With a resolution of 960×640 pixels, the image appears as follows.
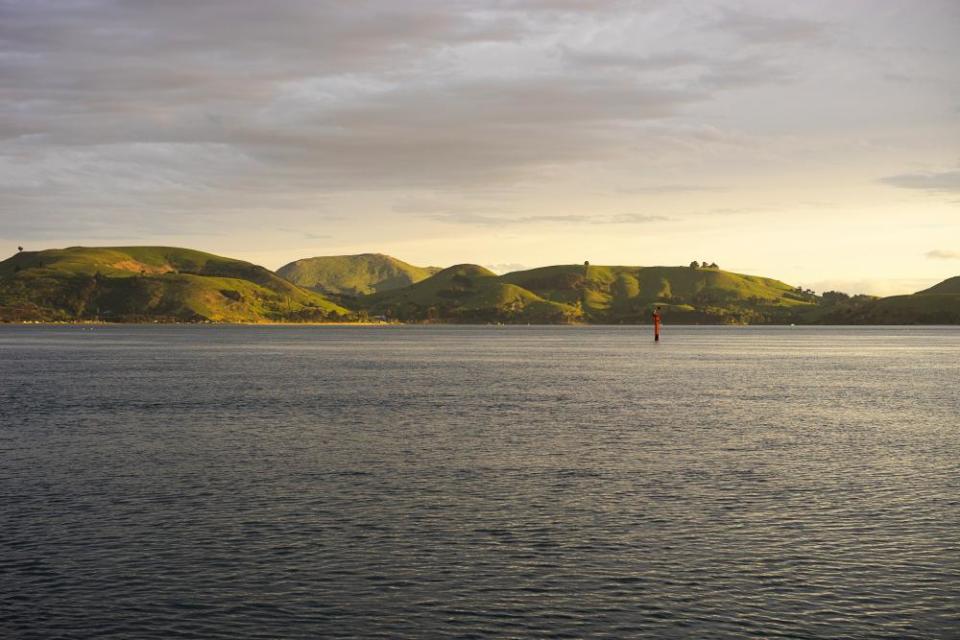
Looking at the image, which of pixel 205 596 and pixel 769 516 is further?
pixel 769 516

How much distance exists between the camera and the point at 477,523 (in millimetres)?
34500

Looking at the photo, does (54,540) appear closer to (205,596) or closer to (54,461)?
(205,596)

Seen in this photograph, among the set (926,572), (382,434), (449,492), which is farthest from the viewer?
(382,434)

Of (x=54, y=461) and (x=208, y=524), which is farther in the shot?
(x=54, y=461)

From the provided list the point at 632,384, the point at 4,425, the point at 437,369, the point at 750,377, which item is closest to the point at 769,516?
the point at 4,425

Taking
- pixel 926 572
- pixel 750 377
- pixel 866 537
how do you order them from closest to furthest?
1. pixel 926 572
2. pixel 866 537
3. pixel 750 377

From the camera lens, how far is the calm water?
79.8ft

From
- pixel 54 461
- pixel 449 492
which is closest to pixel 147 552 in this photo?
pixel 449 492

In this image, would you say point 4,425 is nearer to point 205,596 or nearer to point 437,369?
point 205,596

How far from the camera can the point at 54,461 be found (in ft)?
161

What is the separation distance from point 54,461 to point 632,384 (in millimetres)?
77237

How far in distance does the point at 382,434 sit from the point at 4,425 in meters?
28.8

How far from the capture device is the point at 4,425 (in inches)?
2628

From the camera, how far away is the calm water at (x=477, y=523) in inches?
957
